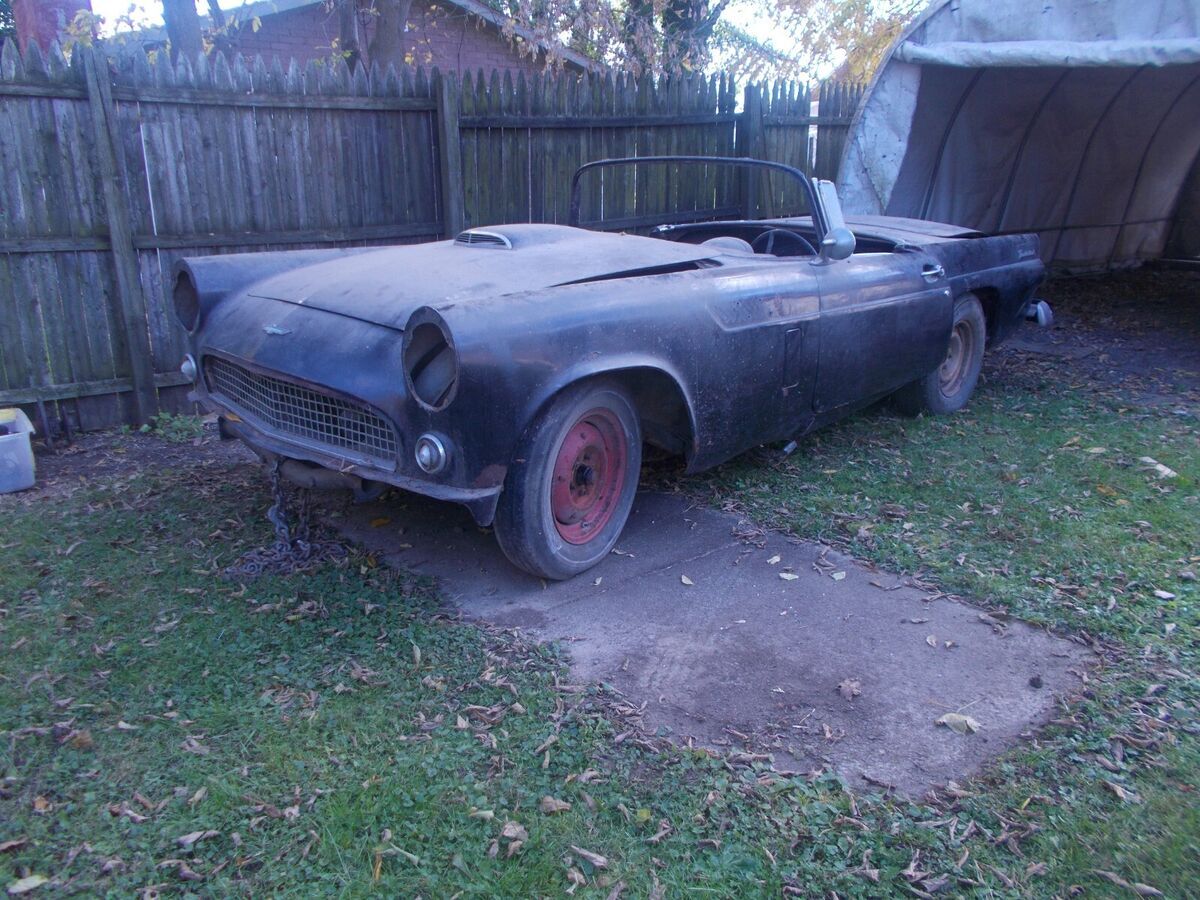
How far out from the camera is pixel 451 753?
2811 mm

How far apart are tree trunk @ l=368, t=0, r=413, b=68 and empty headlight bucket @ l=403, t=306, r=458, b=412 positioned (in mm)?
8537

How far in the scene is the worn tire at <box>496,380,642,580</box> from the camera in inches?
142

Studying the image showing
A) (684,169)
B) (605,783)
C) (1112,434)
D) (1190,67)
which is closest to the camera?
(605,783)

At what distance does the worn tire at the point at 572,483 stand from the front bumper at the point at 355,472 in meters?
0.15

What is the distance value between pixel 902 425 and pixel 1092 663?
9.86 feet

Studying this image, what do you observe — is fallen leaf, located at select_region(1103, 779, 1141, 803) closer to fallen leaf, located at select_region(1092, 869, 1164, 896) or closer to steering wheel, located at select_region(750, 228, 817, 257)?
fallen leaf, located at select_region(1092, 869, 1164, 896)

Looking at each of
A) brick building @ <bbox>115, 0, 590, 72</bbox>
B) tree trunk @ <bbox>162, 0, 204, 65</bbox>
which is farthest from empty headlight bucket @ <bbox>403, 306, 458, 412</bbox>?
brick building @ <bbox>115, 0, 590, 72</bbox>

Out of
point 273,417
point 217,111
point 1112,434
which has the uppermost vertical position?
point 217,111

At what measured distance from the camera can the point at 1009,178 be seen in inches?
444

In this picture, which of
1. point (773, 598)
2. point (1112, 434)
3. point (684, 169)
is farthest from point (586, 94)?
point (773, 598)

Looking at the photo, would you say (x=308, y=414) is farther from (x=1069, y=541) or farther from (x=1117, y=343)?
(x=1117, y=343)

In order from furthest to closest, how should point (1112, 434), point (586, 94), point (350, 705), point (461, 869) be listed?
point (586, 94) < point (1112, 434) < point (350, 705) < point (461, 869)

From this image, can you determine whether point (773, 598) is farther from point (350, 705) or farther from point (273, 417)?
point (273, 417)

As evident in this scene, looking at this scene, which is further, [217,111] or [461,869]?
[217,111]
